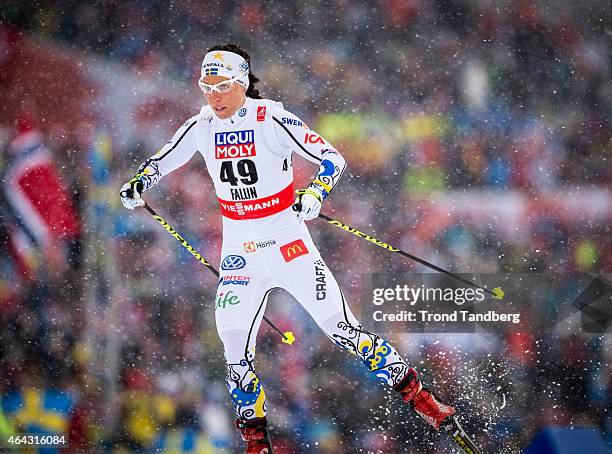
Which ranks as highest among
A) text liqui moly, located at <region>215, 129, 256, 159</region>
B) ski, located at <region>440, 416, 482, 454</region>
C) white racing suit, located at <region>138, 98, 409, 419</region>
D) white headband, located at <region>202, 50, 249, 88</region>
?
white headband, located at <region>202, 50, 249, 88</region>

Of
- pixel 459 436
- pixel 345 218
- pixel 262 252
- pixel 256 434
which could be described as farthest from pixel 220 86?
pixel 459 436

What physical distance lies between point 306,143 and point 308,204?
417 mm

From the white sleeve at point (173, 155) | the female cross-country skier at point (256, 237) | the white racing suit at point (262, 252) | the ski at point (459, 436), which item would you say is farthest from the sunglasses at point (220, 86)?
the ski at point (459, 436)

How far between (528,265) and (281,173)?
4.42ft

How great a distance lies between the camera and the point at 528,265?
3.63 meters

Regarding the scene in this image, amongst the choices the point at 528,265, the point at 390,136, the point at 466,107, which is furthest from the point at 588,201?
the point at 390,136

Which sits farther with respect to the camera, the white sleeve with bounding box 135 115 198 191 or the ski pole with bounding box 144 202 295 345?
the ski pole with bounding box 144 202 295 345

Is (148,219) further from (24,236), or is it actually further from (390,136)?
(390,136)

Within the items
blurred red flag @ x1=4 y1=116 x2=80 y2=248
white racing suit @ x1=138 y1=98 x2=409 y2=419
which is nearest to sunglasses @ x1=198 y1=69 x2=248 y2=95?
white racing suit @ x1=138 y1=98 x2=409 y2=419

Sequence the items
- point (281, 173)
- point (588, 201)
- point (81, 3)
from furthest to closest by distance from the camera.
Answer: point (81, 3)
point (588, 201)
point (281, 173)

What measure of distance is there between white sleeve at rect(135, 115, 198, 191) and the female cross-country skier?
3.0 inches

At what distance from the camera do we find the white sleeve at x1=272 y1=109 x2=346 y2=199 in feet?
10.2

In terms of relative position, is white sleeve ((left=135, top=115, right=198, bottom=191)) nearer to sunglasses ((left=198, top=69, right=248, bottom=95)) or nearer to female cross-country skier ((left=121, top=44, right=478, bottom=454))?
female cross-country skier ((left=121, top=44, right=478, bottom=454))

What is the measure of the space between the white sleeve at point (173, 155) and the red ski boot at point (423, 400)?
144 cm
